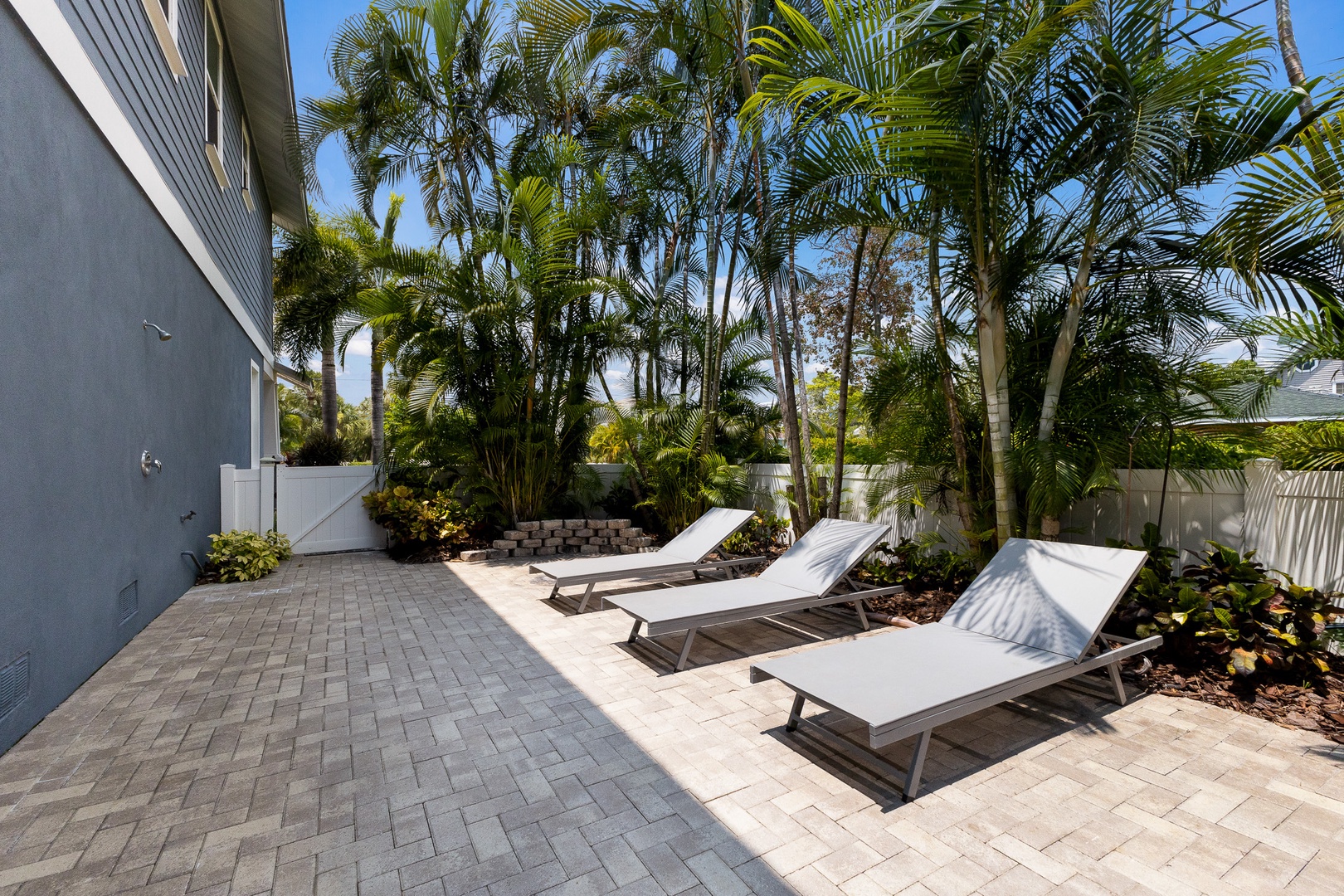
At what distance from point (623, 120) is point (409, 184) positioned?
4.01 metres

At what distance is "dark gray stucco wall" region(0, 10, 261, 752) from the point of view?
3062 millimetres

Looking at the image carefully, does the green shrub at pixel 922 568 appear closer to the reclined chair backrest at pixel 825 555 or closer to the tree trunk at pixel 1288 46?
the reclined chair backrest at pixel 825 555

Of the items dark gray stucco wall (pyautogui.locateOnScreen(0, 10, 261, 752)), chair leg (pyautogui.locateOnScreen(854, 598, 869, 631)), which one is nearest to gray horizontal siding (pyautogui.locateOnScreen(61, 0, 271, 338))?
dark gray stucco wall (pyautogui.locateOnScreen(0, 10, 261, 752))

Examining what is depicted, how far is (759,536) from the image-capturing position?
8516mm

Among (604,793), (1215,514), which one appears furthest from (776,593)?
(1215,514)

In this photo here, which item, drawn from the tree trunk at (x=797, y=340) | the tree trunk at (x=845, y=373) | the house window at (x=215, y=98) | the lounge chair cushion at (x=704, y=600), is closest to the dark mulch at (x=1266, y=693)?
the lounge chair cushion at (x=704, y=600)

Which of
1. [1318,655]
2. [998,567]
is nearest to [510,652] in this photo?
[998,567]

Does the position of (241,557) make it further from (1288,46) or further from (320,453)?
(1288,46)

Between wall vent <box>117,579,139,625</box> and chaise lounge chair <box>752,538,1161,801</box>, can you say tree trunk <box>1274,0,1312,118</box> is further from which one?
wall vent <box>117,579,139,625</box>

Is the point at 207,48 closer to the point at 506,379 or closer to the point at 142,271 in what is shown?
the point at 142,271

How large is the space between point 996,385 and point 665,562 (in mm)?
3349

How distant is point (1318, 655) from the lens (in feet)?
11.9

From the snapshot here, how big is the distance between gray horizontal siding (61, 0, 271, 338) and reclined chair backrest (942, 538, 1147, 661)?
6218 mm

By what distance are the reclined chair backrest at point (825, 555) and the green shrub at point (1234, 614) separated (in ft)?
5.69
